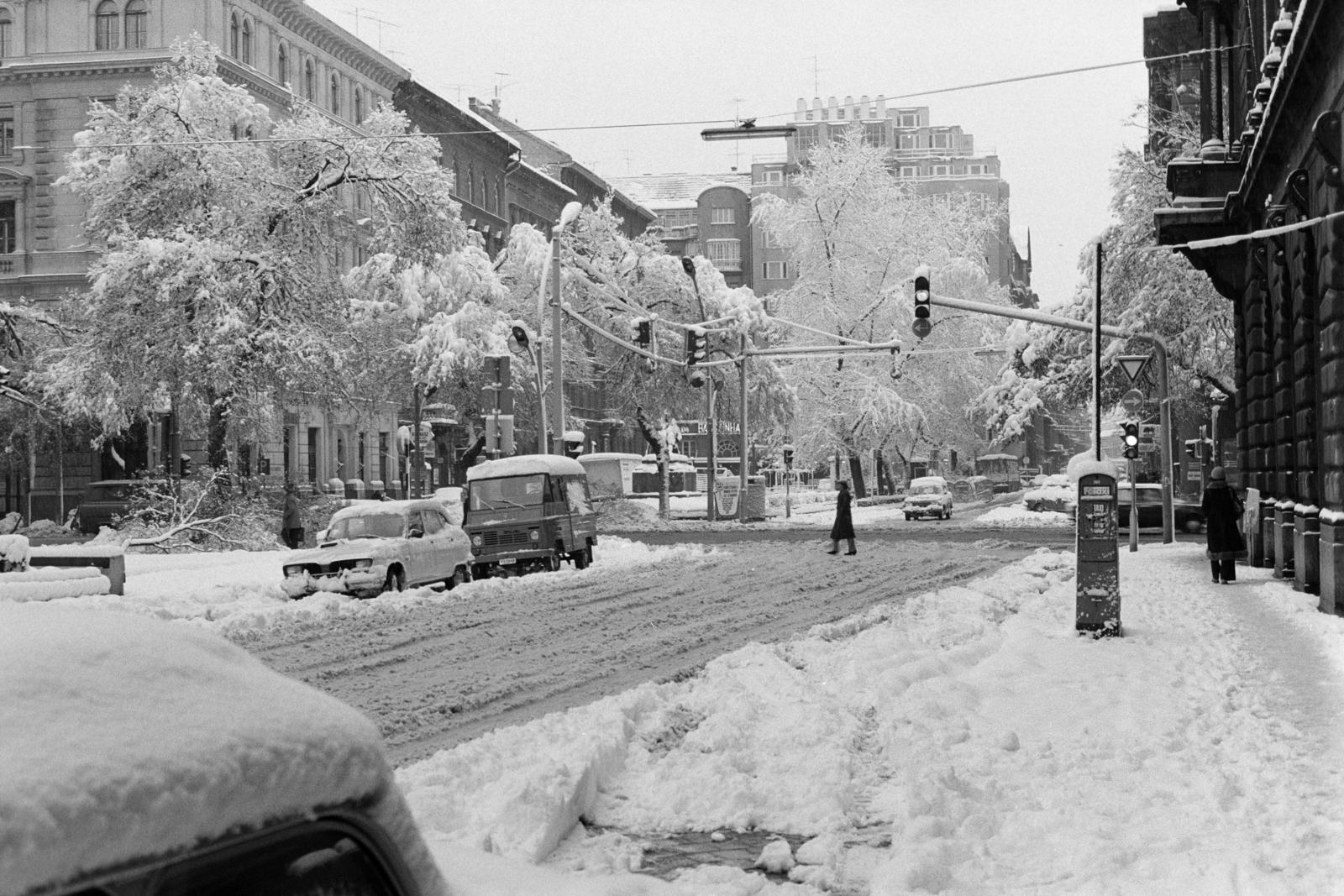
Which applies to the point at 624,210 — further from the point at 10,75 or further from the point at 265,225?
the point at 265,225

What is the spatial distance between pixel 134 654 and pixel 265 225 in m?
41.2

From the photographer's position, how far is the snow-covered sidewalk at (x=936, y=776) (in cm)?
754

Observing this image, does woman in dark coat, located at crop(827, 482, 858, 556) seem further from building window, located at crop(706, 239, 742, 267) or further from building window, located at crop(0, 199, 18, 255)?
building window, located at crop(706, 239, 742, 267)

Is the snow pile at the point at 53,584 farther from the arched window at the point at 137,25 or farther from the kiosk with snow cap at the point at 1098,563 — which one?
the arched window at the point at 137,25

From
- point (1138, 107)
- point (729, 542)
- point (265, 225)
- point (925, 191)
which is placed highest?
point (925, 191)

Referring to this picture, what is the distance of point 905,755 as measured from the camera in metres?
10.3

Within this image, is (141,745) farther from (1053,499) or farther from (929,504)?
(1053,499)

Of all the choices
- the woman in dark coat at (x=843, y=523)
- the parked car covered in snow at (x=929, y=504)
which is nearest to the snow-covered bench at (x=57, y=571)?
the woman in dark coat at (x=843, y=523)

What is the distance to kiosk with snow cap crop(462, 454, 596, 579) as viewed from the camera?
31391 millimetres

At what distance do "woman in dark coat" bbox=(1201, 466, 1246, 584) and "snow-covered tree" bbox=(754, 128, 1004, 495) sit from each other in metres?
43.4

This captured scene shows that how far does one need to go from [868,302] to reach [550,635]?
5472 cm

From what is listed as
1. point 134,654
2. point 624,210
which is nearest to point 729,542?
point 134,654

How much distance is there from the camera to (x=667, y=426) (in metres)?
77.2

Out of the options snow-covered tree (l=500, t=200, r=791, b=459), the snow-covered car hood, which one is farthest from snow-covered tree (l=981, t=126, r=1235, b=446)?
the snow-covered car hood
